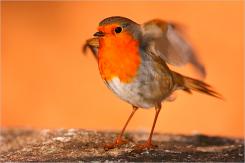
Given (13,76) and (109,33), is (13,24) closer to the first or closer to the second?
(13,76)

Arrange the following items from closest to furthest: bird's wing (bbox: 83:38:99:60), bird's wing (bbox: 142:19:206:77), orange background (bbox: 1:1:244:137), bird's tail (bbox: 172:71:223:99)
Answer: bird's wing (bbox: 142:19:206:77), bird's wing (bbox: 83:38:99:60), bird's tail (bbox: 172:71:223:99), orange background (bbox: 1:1:244:137)

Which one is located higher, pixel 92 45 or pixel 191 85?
pixel 92 45

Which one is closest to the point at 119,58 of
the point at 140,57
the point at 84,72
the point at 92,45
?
the point at 140,57

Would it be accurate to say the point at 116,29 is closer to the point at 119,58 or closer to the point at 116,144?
the point at 119,58

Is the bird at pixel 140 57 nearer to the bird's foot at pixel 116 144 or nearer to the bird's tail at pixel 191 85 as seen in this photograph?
the bird's foot at pixel 116 144

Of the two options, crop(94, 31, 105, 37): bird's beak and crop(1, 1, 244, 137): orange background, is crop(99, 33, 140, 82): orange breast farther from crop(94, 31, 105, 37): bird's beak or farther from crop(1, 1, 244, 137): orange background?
crop(1, 1, 244, 137): orange background

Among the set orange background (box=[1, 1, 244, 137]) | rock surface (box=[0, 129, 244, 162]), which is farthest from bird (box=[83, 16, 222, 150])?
orange background (box=[1, 1, 244, 137])

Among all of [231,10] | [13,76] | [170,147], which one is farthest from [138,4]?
[170,147]
